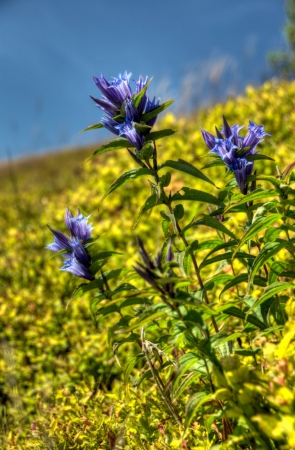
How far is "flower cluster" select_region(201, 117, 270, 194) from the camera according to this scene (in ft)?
4.78

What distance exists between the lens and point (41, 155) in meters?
24.2

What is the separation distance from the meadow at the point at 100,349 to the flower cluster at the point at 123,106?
0.50 feet

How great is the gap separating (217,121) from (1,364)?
3.39 m

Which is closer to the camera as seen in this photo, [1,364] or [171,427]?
[171,427]

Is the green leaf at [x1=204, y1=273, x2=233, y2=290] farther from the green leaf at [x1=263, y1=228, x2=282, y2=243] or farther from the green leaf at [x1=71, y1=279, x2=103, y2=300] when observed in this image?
the green leaf at [x1=71, y1=279, x2=103, y2=300]

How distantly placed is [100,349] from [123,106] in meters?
1.77

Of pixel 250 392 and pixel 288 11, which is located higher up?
A: pixel 288 11

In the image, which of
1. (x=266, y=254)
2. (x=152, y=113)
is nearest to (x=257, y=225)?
(x=266, y=254)

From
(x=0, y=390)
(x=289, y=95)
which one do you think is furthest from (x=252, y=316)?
(x=289, y=95)

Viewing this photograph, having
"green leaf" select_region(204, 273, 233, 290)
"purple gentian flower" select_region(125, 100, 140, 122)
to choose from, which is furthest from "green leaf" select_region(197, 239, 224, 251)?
"purple gentian flower" select_region(125, 100, 140, 122)

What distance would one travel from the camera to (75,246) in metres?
1.53

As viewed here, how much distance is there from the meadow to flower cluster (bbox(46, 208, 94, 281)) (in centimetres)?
8

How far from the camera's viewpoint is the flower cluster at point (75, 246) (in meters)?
1.53

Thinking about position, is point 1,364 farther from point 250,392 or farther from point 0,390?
point 250,392
